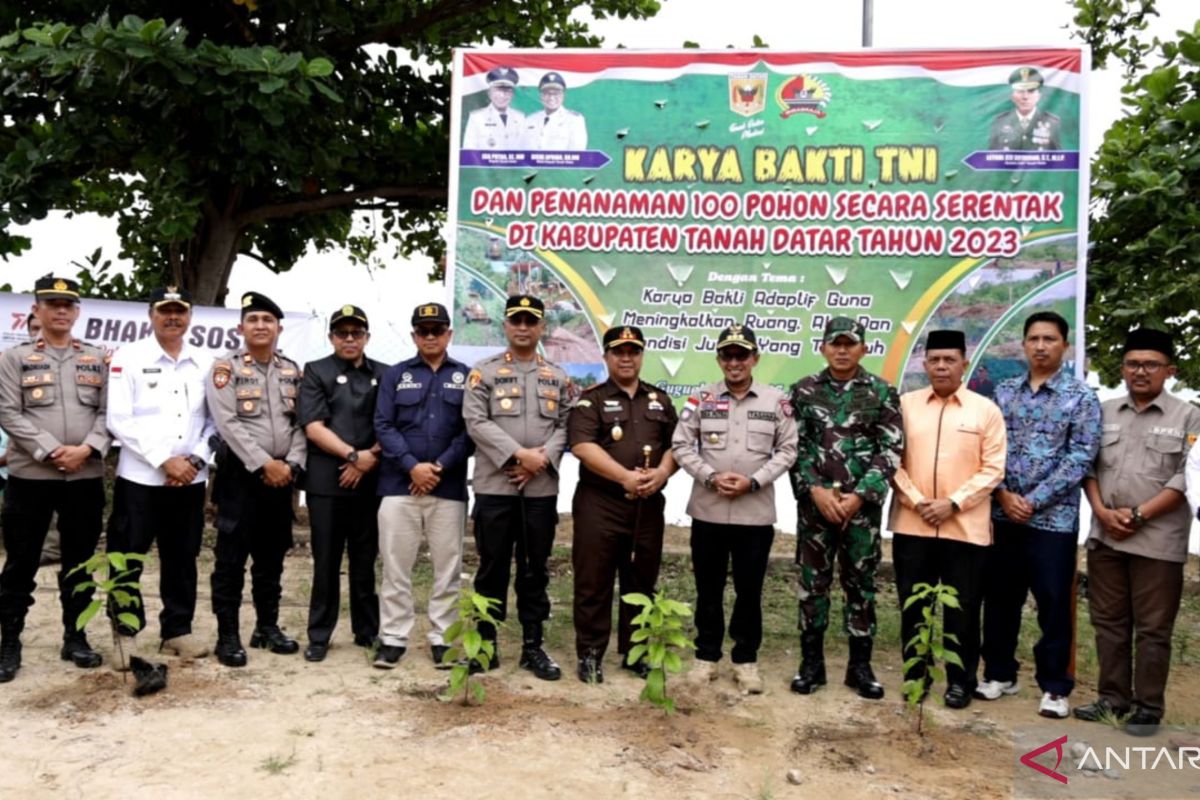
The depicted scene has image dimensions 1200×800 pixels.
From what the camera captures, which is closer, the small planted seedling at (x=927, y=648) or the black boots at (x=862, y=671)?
the small planted seedling at (x=927, y=648)

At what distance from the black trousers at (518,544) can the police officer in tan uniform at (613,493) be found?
0.54 feet

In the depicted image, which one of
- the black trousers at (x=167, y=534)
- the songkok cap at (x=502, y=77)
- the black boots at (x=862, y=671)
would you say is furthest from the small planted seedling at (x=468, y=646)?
the songkok cap at (x=502, y=77)

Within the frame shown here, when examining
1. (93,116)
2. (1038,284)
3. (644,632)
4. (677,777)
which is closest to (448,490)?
(644,632)

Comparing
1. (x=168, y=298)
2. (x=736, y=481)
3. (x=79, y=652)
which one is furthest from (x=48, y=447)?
(x=736, y=481)

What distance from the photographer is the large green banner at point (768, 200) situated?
540cm

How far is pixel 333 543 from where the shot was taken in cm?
472

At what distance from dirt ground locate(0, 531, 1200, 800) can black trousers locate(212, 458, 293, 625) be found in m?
0.36

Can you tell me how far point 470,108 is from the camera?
579cm

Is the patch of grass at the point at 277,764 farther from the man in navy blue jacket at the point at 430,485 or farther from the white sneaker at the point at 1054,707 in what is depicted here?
the white sneaker at the point at 1054,707

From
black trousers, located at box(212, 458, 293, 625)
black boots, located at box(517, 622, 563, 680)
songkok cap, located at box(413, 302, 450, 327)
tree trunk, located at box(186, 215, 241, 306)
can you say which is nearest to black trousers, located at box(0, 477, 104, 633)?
black trousers, located at box(212, 458, 293, 625)

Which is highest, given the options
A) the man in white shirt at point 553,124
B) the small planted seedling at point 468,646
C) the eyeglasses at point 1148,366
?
the man in white shirt at point 553,124

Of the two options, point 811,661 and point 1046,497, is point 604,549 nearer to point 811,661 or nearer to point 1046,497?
point 811,661

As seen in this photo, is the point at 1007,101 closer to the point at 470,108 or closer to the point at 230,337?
the point at 470,108

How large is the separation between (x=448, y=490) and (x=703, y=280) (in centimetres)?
198
